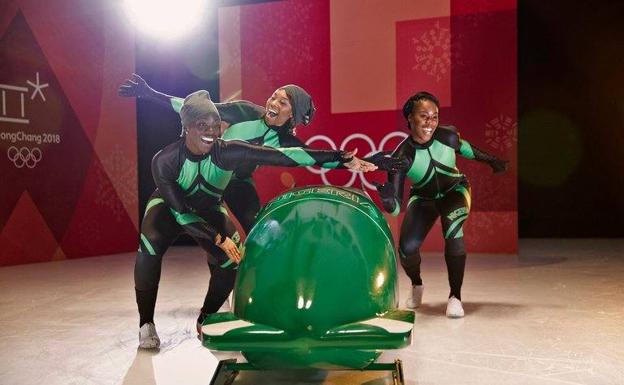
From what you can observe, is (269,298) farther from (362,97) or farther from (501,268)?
(362,97)

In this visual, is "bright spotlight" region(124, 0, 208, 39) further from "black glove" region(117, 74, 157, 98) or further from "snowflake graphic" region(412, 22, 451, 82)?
"black glove" region(117, 74, 157, 98)

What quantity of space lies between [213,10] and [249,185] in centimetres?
441

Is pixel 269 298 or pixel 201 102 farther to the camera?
pixel 201 102

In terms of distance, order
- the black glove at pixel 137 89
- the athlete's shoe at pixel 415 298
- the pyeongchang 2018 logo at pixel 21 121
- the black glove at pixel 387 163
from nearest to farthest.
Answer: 1. the black glove at pixel 387 163
2. the black glove at pixel 137 89
3. the athlete's shoe at pixel 415 298
4. the pyeongchang 2018 logo at pixel 21 121

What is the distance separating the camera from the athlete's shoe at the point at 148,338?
273 centimetres

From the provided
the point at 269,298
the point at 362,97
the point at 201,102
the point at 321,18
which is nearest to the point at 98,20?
the point at 321,18

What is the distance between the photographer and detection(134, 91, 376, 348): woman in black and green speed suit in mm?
2521

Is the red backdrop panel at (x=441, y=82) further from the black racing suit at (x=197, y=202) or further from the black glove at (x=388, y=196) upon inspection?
the black racing suit at (x=197, y=202)

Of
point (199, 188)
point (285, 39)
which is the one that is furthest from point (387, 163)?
point (285, 39)

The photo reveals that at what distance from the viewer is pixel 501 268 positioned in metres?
5.30

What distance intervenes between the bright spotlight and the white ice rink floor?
345 centimetres

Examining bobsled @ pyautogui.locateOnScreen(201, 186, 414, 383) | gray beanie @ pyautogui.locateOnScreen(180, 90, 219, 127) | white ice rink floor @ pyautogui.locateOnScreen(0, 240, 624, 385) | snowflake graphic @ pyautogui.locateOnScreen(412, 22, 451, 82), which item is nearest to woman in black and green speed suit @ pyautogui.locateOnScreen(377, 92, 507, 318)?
white ice rink floor @ pyautogui.locateOnScreen(0, 240, 624, 385)

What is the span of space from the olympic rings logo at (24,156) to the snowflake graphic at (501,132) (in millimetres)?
4906

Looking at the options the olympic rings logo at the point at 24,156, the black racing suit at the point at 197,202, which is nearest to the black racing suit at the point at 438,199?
the black racing suit at the point at 197,202
